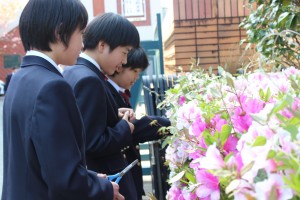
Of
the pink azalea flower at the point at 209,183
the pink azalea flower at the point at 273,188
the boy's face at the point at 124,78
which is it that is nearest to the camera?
the pink azalea flower at the point at 273,188

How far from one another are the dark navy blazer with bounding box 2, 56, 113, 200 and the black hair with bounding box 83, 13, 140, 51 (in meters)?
0.69

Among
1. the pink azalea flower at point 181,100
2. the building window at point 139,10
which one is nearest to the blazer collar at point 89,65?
the pink azalea flower at point 181,100

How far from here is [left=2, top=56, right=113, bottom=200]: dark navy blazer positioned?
1347 millimetres

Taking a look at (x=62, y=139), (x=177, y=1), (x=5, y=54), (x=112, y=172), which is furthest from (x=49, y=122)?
(x=5, y=54)

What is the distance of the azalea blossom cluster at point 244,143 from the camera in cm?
69

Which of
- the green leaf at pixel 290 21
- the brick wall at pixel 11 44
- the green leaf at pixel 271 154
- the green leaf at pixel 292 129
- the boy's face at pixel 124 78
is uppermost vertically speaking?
the green leaf at pixel 290 21

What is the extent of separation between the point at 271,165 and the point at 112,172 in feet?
4.67

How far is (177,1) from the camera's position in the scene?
5691mm

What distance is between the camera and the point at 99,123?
1926 millimetres

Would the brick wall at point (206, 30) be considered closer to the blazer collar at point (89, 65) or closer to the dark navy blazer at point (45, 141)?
the blazer collar at point (89, 65)

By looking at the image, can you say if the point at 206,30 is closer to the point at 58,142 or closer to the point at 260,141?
the point at 58,142

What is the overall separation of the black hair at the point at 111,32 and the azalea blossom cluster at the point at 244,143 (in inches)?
22.9

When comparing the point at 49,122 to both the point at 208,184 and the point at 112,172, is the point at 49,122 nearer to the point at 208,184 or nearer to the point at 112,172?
the point at 208,184

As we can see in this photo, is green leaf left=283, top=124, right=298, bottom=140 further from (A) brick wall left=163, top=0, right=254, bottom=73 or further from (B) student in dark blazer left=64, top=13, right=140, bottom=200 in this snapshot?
(A) brick wall left=163, top=0, right=254, bottom=73
